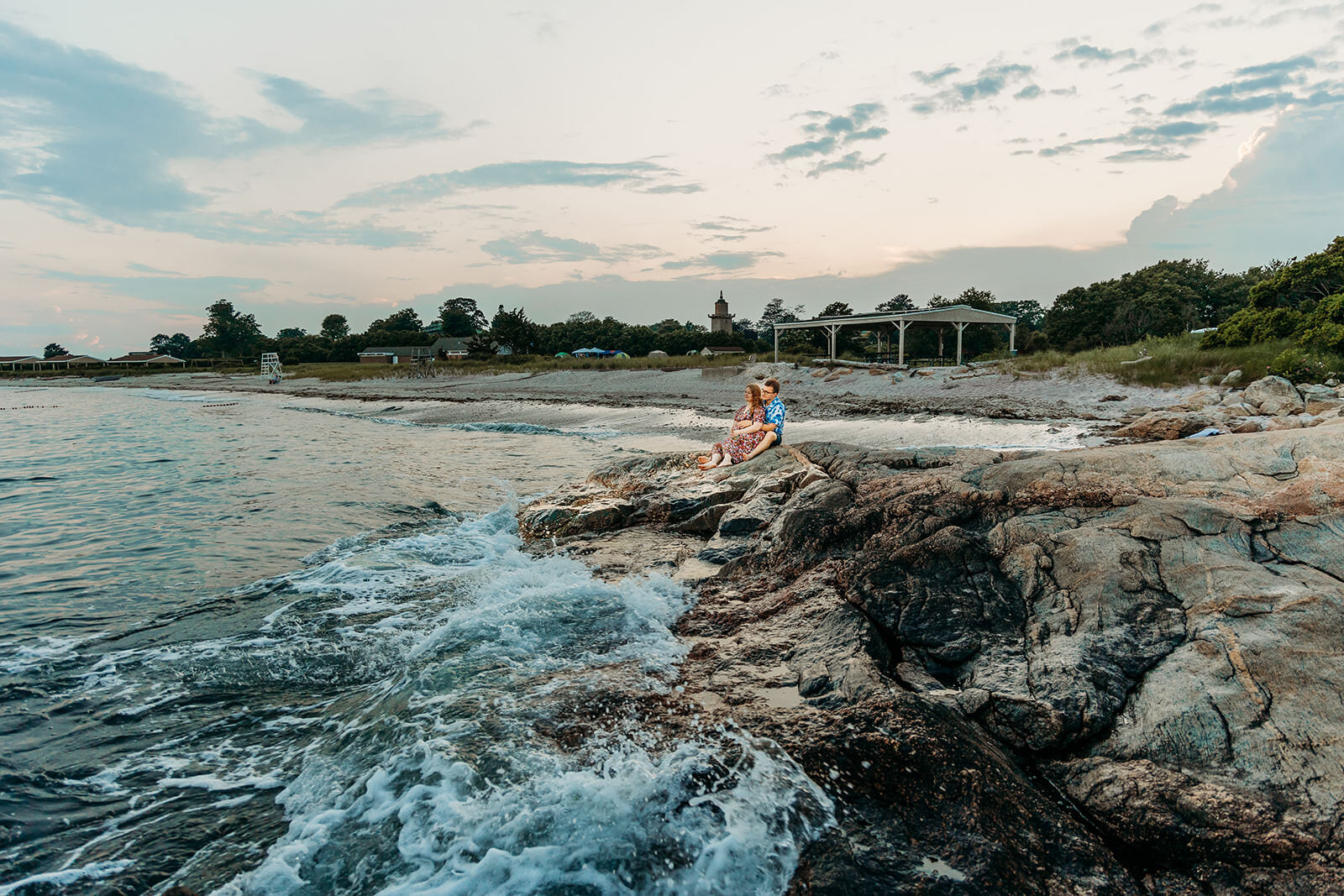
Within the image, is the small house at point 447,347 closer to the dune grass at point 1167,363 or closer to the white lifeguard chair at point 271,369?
the white lifeguard chair at point 271,369

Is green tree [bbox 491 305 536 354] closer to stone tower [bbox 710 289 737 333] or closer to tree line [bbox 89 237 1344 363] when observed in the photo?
tree line [bbox 89 237 1344 363]

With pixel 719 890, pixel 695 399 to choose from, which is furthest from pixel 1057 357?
pixel 719 890

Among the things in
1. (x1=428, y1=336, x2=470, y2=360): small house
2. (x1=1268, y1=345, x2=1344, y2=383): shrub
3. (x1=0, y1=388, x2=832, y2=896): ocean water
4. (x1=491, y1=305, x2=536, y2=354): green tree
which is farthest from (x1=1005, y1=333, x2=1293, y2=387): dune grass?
(x1=428, y1=336, x2=470, y2=360): small house

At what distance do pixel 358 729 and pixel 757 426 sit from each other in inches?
244

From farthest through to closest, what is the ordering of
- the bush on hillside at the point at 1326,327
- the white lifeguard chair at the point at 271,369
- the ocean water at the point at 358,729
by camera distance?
1. the white lifeguard chair at the point at 271,369
2. the bush on hillside at the point at 1326,327
3. the ocean water at the point at 358,729

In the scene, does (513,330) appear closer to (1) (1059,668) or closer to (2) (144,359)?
(1) (1059,668)

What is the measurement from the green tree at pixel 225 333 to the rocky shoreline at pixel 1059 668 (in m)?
112

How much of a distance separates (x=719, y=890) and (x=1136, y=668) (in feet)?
7.78

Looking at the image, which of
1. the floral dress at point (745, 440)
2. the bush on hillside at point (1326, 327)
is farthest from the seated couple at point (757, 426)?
the bush on hillside at point (1326, 327)

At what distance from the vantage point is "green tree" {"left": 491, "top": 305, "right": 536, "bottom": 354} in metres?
61.1

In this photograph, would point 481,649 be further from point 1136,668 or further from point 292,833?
point 1136,668

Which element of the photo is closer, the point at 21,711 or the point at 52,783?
the point at 52,783

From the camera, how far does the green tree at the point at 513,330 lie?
61.1 meters

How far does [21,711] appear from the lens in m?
4.07
